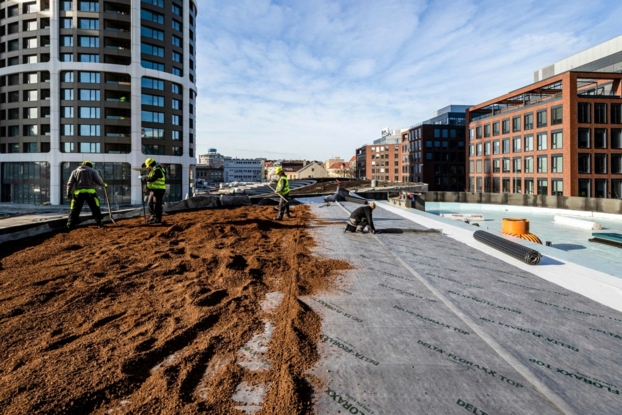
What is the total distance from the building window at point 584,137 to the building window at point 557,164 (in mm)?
2262

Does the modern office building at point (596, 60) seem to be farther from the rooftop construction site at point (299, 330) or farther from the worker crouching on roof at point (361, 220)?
the rooftop construction site at point (299, 330)

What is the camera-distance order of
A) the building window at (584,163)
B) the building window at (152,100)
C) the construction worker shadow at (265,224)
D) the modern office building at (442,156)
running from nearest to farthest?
the construction worker shadow at (265,224), the building window at (584,163), the building window at (152,100), the modern office building at (442,156)

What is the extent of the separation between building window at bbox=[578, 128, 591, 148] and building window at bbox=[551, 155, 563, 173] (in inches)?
89.1

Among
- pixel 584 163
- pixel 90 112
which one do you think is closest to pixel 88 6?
pixel 90 112

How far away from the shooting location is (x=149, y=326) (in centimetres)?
375

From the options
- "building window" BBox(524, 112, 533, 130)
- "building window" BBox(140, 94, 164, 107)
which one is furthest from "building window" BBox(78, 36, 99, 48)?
"building window" BBox(524, 112, 533, 130)

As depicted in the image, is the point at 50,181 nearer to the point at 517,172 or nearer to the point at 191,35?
the point at 191,35

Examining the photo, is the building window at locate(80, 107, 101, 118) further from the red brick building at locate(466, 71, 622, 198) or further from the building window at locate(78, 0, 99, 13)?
the red brick building at locate(466, 71, 622, 198)

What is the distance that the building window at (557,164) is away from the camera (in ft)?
124

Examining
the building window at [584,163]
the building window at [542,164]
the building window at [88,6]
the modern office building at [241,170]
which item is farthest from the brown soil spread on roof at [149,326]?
the modern office building at [241,170]

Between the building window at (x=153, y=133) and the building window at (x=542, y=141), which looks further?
the building window at (x=153, y=133)

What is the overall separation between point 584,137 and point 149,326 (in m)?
46.8

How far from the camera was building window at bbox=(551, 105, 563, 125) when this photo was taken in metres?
37.5

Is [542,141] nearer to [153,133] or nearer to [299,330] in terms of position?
[299,330]
